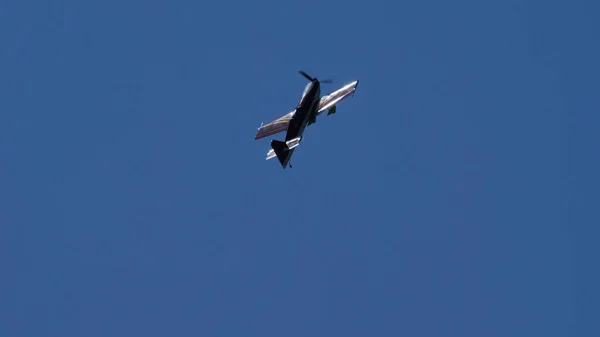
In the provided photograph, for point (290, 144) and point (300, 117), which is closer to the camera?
point (290, 144)

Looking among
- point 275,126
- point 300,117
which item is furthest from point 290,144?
point 275,126

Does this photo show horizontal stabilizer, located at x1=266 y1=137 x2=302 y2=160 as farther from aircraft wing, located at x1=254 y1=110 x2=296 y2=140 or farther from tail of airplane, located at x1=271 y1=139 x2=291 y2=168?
aircraft wing, located at x1=254 y1=110 x2=296 y2=140

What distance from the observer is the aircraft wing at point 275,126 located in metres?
83.9

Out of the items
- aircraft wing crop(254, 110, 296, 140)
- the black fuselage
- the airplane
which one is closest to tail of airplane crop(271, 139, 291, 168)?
the airplane

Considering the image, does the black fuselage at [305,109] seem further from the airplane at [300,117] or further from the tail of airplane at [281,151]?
the tail of airplane at [281,151]

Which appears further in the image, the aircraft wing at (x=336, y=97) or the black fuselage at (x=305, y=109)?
the aircraft wing at (x=336, y=97)

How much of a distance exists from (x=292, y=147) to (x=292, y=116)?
5457 mm

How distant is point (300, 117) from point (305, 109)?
3.49 feet

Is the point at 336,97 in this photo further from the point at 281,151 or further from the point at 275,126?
the point at 281,151

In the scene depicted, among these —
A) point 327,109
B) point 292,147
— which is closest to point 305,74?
point 327,109

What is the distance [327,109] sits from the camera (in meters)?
82.4

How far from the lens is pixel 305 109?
81250mm

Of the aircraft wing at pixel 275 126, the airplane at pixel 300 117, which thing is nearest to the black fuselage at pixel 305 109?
the airplane at pixel 300 117

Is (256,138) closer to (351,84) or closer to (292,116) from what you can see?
(292,116)
